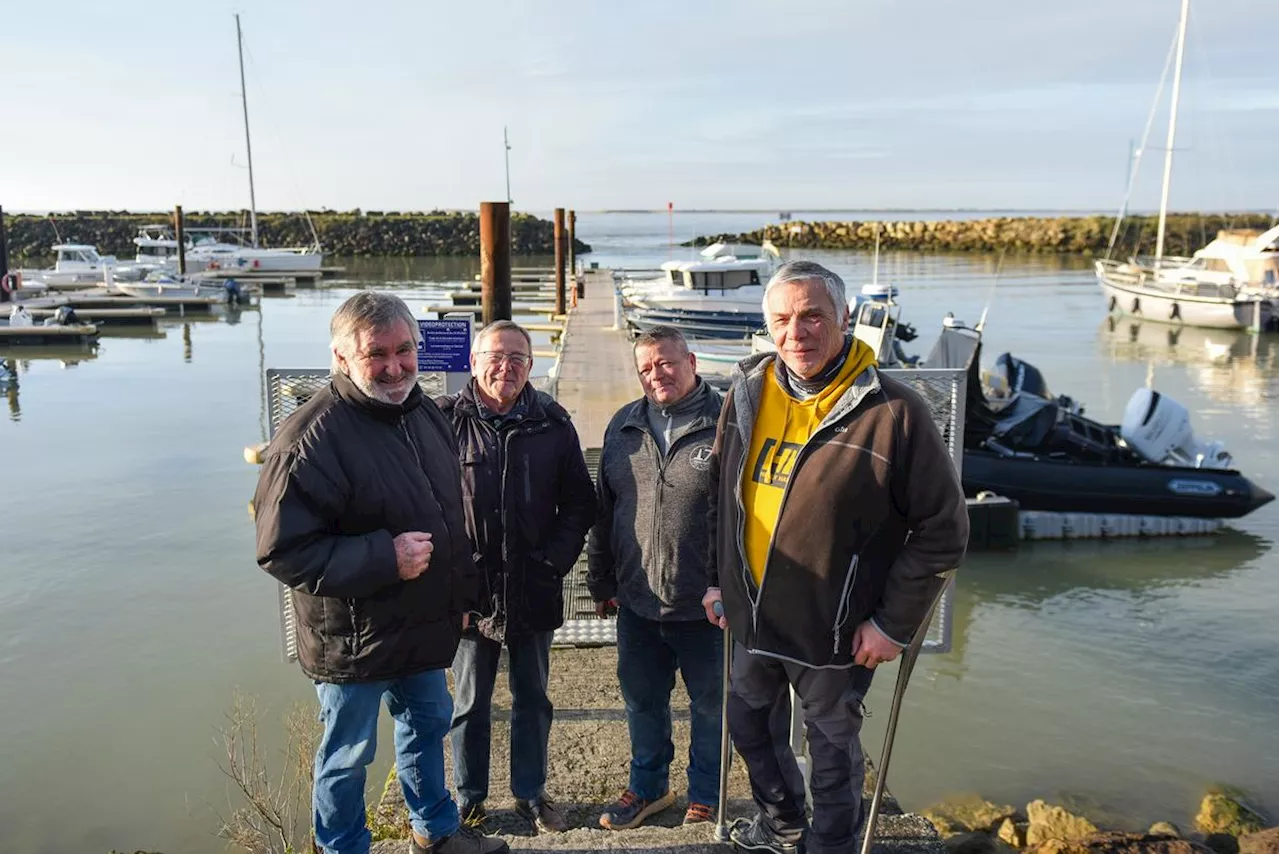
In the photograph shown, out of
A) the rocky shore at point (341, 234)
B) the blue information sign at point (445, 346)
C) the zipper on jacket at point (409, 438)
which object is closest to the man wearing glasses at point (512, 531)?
the zipper on jacket at point (409, 438)

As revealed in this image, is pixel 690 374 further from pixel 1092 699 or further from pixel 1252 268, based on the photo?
pixel 1252 268

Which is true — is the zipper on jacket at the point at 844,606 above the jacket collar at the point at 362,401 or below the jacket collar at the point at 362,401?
below

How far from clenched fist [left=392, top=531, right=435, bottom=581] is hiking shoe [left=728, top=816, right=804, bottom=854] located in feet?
4.19

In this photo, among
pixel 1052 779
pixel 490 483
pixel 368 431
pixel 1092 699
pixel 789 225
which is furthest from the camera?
pixel 789 225

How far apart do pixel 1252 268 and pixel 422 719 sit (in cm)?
3470

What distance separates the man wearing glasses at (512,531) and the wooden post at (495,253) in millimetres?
4868

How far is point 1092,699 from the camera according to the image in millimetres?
6953

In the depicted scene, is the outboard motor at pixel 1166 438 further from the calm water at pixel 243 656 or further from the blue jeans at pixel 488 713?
the blue jeans at pixel 488 713

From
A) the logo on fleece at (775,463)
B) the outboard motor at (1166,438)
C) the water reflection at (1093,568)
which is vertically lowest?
the water reflection at (1093,568)

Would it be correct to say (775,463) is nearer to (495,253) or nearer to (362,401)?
(362,401)

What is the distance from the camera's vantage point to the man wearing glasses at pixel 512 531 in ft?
10.0

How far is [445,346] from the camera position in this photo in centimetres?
505

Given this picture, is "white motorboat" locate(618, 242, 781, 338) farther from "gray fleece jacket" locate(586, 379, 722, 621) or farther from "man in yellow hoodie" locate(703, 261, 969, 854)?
"man in yellow hoodie" locate(703, 261, 969, 854)

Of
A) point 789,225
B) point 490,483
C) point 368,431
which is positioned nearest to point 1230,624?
point 490,483
